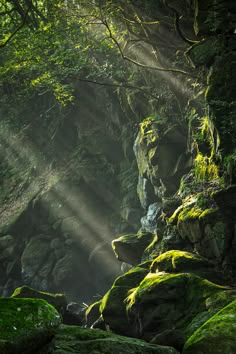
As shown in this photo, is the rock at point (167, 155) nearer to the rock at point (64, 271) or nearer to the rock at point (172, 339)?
the rock at point (64, 271)

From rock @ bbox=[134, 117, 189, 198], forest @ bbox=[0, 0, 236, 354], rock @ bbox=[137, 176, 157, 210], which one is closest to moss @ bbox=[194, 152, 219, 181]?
forest @ bbox=[0, 0, 236, 354]

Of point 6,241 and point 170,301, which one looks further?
point 6,241

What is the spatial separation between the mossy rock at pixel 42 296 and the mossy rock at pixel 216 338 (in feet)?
38.2

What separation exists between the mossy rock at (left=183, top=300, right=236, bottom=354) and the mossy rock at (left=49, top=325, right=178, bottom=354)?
715 mm

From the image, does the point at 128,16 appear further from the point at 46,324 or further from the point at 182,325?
the point at 46,324

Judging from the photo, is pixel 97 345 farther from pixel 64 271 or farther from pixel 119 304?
pixel 64 271

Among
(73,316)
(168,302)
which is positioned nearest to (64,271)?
(73,316)

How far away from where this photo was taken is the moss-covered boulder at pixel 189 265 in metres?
13.4

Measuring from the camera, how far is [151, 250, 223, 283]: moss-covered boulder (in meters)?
13.4

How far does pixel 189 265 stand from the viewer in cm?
1391

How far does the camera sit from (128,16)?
21.1 meters

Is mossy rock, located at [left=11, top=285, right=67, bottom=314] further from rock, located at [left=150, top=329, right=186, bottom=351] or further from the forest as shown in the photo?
rock, located at [left=150, top=329, right=186, bottom=351]

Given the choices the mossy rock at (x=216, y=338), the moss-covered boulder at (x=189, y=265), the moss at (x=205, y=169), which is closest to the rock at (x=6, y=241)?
the moss at (x=205, y=169)

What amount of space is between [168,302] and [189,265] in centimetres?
189
